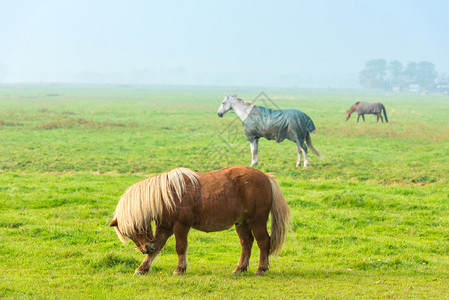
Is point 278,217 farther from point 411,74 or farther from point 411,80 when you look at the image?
point 411,74

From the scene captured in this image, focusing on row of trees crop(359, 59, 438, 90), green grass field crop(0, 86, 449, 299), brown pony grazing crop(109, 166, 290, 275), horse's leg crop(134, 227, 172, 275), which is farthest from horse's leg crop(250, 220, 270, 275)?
row of trees crop(359, 59, 438, 90)

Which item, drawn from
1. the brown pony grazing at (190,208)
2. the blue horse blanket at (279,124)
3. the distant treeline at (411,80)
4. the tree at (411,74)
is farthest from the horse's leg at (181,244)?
the tree at (411,74)

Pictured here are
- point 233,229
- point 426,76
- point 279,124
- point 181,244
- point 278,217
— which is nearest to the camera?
point 181,244

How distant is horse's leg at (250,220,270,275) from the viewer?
6.85m

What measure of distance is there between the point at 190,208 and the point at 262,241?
1.14 meters

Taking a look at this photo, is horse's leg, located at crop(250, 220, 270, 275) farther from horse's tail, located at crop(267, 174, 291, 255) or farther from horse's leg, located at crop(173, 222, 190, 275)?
horse's leg, located at crop(173, 222, 190, 275)

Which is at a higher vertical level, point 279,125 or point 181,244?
Answer: point 279,125

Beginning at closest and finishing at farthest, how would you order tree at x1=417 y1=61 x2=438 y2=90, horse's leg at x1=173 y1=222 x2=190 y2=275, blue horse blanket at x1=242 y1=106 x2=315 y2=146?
horse's leg at x1=173 y1=222 x2=190 y2=275, blue horse blanket at x1=242 y1=106 x2=315 y2=146, tree at x1=417 y1=61 x2=438 y2=90

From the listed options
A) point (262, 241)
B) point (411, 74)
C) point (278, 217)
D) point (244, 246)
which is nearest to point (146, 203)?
point (244, 246)

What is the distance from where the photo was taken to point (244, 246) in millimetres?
7031

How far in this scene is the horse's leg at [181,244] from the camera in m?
6.64

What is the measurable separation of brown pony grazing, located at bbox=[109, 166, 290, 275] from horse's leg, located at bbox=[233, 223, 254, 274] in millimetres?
14

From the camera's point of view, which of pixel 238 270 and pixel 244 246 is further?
pixel 244 246

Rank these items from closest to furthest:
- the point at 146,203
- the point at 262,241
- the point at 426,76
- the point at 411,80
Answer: the point at 146,203 < the point at 262,241 < the point at 426,76 < the point at 411,80
